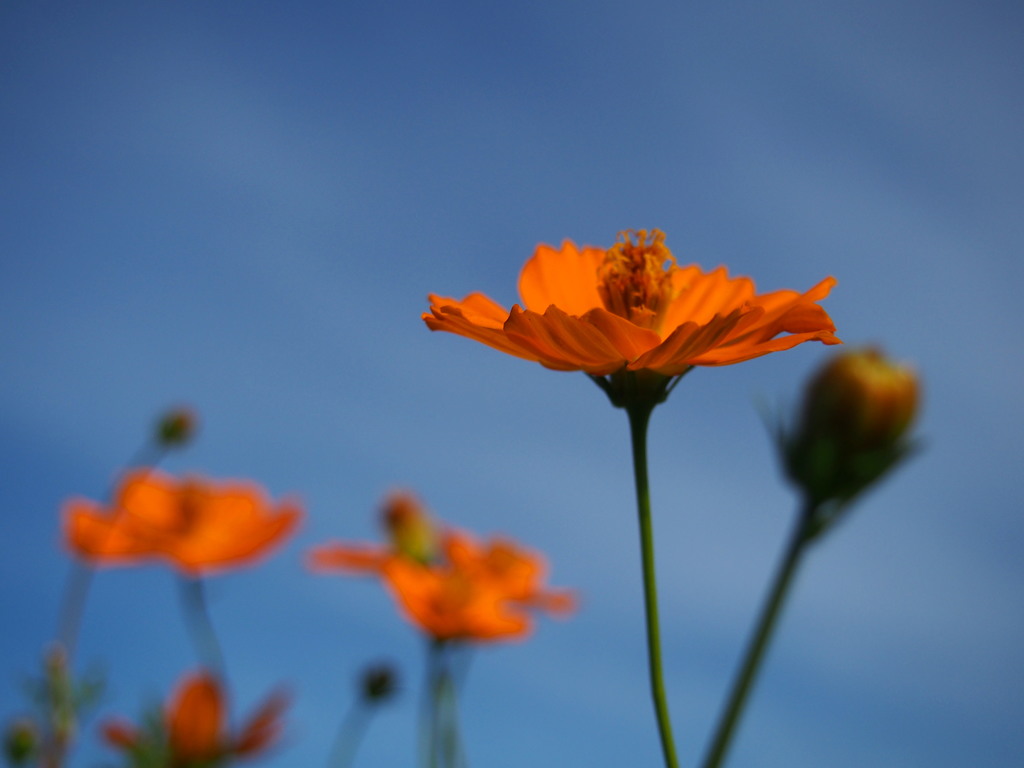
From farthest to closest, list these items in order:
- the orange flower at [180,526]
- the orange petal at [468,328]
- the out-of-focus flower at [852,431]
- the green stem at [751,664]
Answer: the orange flower at [180,526] < the orange petal at [468,328] < the out-of-focus flower at [852,431] < the green stem at [751,664]

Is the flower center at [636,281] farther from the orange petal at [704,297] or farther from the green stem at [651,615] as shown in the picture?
the green stem at [651,615]

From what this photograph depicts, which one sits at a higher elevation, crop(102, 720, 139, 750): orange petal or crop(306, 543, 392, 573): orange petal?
crop(306, 543, 392, 573): orange petal

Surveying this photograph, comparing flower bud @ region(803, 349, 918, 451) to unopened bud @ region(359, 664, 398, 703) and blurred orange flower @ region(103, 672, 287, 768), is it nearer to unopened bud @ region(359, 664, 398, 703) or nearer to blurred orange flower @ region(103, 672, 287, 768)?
blurred orange flower @ region(103, 672, 287, 768)

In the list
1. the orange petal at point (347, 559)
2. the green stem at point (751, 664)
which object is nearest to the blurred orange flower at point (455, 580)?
the orange petal at point (347, 559)

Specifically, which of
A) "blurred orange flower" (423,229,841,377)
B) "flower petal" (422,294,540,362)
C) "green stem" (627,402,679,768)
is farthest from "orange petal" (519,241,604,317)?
"green stem" (627,402,679,768)

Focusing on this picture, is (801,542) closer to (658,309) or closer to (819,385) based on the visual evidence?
(819,385)

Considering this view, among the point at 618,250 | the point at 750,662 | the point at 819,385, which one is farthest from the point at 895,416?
the point at 618,250
